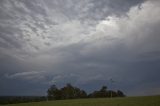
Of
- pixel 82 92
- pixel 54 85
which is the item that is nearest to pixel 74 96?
pixel 82 92

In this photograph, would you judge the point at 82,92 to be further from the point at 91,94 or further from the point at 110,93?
the point at 110,93

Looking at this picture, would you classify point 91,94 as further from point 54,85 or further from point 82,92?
point 54,85

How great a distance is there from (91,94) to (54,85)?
28426 mm

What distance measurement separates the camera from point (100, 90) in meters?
163

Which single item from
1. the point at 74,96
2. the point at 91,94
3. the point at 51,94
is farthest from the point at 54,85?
the point at 91,94

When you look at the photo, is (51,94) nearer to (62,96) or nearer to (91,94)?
(62,96)

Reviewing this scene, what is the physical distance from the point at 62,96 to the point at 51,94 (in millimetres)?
8555

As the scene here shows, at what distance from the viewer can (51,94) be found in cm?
16188

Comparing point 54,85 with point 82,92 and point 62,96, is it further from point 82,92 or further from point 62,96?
point 82,92

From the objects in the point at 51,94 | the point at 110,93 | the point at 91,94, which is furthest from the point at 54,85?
the point at 110,93

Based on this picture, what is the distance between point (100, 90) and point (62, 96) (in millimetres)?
28941

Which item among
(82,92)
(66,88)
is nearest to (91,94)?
(82,92)

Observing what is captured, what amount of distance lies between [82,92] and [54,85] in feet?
71.0

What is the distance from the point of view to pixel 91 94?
528 ft
